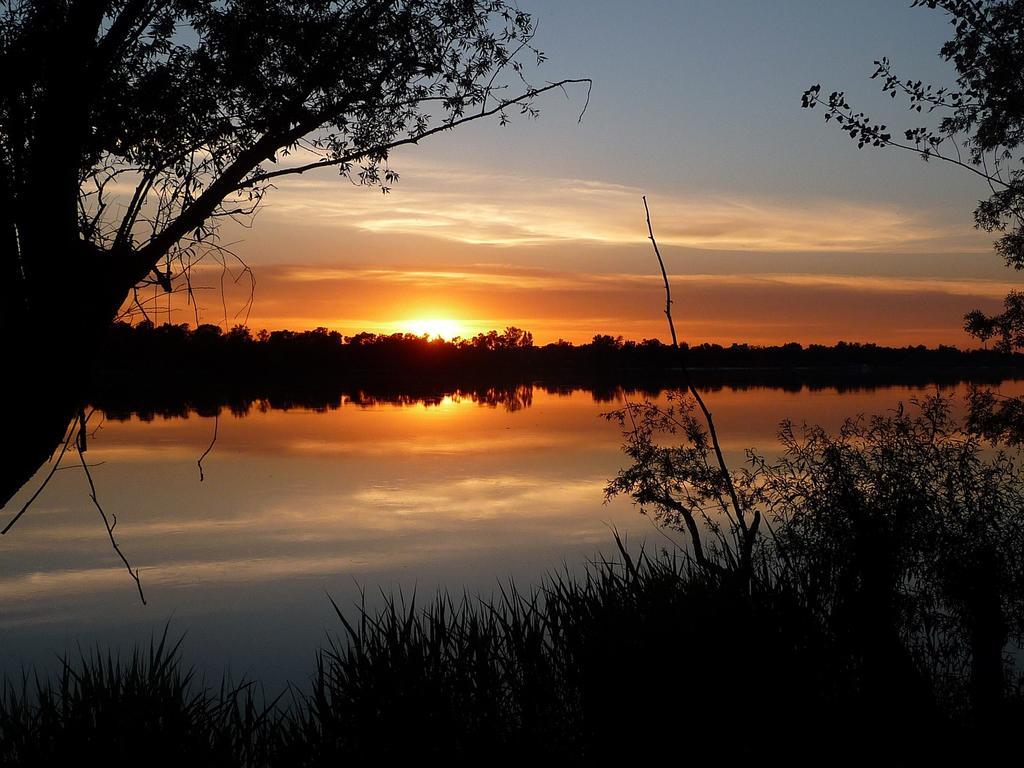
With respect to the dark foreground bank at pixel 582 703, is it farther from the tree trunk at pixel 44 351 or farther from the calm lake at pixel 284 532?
the calm lake at pixel 284 532

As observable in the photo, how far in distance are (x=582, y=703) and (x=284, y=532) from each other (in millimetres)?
14832

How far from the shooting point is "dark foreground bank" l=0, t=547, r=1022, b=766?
699 centimetres

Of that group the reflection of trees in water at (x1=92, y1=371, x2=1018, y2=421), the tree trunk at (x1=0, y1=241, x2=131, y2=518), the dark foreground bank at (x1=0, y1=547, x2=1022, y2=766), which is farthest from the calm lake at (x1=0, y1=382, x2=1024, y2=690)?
the reflection of trees in water at (x1=92, y1=371, x2=1018, y2=421)

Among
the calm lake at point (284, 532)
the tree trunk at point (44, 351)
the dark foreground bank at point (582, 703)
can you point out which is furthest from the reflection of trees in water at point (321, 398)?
the tree trunk at point (44, 351)

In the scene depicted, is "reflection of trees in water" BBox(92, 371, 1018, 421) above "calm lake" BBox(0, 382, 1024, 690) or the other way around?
above

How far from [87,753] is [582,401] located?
201ft

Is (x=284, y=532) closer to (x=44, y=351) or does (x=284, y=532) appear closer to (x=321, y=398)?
(x=44, y=351)

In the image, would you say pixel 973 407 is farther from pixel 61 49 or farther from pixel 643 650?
pixel 61 49

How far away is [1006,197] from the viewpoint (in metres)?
12.2

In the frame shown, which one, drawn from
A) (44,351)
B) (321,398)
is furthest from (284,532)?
(321,398)

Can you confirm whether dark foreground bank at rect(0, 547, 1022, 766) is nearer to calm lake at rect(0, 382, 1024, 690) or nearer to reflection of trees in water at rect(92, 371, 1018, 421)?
calm lake at rect(0, 382, 1024, 690)

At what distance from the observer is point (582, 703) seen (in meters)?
8.05

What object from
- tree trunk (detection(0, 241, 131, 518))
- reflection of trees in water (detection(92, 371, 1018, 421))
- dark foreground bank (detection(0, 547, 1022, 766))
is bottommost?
dark foreground bank (detection(0, 547, 1022, 766))

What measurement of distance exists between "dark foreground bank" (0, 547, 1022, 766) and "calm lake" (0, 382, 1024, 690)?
150 inches
